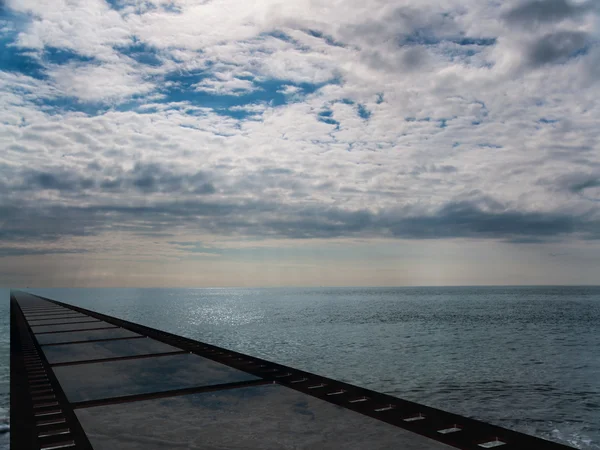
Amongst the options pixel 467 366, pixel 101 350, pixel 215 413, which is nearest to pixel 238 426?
pixel 215 413

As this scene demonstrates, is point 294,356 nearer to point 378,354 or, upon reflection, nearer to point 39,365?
point 378,354

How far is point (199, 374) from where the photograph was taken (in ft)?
53.1

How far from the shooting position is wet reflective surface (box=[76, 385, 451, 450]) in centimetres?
855

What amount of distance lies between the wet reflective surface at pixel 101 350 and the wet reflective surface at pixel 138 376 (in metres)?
2.33

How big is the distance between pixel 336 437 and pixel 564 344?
36.6 meters

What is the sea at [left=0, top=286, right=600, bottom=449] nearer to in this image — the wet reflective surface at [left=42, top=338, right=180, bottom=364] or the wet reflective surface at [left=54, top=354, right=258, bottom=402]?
the wet reflective surface at [left=54, top=354, right=258, bottom=402]

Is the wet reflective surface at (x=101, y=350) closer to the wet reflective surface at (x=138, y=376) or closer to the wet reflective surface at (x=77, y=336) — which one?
the wet reflective surface at (x=138, y=376)

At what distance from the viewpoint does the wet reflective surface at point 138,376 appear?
1343 centimetres

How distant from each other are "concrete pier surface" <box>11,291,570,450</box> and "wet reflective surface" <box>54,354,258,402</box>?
0.11ft

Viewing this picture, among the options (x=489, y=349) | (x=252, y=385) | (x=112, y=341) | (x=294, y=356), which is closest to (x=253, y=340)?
(x=294, y=356)

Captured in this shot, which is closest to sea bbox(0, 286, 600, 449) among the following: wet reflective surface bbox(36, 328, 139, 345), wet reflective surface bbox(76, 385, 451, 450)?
wet reflective surface bbox(36, 328, 139, 345)

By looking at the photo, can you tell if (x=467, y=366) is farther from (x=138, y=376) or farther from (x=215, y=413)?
(x=215, y=413)

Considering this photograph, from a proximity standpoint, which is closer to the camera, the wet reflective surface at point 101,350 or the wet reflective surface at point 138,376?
the wet reflective surface at point 138,376

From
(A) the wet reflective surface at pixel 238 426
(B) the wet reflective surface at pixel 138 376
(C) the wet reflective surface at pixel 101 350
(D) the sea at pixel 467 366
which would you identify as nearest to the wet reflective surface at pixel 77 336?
(D) the sea at pixel 467 366
